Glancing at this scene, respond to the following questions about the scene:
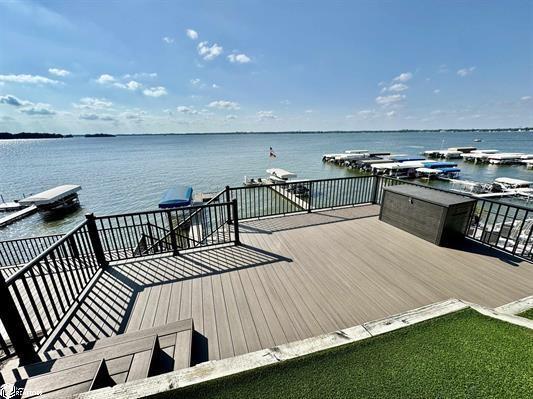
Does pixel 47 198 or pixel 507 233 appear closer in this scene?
pixel 507 233

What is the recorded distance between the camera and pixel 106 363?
74.5 inches

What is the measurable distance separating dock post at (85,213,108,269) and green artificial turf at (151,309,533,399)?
293 centimetres

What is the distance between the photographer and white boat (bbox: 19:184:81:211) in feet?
55.4

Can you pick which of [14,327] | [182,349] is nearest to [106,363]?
[182,349]

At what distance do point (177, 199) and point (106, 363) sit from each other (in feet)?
33.5

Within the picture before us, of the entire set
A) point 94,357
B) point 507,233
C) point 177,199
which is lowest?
point 507,233

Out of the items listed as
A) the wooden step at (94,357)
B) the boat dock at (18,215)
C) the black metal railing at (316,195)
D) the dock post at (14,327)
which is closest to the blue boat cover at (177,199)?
the black metal railing at (316,195)

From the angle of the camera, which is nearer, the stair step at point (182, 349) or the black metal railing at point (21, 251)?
the stair step at point (182, 349)

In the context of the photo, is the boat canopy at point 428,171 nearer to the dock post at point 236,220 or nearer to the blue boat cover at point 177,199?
the blue boat cover at point 177,199

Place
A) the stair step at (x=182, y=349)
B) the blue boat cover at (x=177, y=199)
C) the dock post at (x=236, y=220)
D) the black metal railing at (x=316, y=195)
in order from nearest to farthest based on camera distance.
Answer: the stair step at (x=182, y=349), the dock post at (x=236, y=220), the black metal railing at (x=316, y=195), the blue boat cover at (x=177, y=199)

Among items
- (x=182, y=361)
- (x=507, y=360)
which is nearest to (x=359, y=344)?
(x=507, y=360)

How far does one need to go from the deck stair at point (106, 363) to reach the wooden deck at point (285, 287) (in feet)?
0.83

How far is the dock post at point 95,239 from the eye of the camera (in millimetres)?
3512

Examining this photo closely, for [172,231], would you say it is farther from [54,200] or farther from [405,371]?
[54,200]
